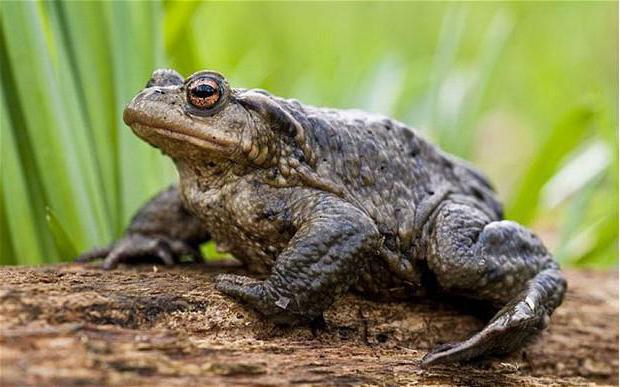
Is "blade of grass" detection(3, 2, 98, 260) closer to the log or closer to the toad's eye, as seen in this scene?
the log

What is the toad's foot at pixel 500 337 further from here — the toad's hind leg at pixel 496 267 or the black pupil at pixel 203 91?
the black pupil at pixel 203 91

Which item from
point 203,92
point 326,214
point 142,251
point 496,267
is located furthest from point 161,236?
point 496,267

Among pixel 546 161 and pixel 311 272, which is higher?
pixel 546 161

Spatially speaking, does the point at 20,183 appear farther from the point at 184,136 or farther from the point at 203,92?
the point at 203,92

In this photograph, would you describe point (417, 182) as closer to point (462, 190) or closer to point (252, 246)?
point (462, 190)

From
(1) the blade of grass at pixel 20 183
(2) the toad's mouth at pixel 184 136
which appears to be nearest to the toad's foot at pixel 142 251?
(1) the blade of grass at pixel 20 183

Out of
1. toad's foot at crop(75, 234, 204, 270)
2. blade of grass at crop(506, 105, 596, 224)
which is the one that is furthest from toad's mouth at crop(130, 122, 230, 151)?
blade of grass at crop(506, 105, 596, 224)

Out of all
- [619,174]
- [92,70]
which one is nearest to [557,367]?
[619,174]
